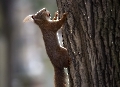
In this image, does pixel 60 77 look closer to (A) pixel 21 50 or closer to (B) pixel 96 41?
(B) pixel 96 41

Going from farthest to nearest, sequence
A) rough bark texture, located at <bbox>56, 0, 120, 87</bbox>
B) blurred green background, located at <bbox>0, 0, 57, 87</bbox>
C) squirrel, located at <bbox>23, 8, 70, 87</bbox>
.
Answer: blurred green background, located at <bbox>0, 0, 57, 87</bbox>, squirrel, located at <bbox>23, 8, 70, 87</bbox>, rough bark texture, located at <bbox>56, 0, 120, 87</bbox>

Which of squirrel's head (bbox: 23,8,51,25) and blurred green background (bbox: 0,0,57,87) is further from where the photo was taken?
blurred green background (bbox: 0,0,57,87)

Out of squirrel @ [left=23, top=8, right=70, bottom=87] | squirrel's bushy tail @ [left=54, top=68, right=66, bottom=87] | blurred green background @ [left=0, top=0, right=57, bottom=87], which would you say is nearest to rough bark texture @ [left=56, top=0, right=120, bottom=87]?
squirrel @ [left=23, top=8, right=70, bottom=87]

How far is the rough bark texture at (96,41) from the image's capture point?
4258mm

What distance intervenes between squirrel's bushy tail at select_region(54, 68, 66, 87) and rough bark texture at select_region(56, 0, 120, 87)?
0.26 m

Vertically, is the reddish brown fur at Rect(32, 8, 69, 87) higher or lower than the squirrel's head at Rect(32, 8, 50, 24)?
lower

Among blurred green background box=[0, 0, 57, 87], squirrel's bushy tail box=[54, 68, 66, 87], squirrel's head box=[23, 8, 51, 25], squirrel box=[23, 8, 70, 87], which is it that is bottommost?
squirrel's bushy tail box=[54, 68, 66, 87]

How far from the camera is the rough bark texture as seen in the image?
426cm

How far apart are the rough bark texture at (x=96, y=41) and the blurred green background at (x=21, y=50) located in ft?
43.7

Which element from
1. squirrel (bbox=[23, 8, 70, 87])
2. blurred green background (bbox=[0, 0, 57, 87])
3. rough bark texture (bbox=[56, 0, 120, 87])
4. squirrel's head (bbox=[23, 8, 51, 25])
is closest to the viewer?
rough bark texture (bbox=[56, 0, 120, 87])

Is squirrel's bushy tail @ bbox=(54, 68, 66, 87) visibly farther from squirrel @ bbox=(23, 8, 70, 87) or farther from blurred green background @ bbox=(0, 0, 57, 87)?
blurred green background @ bbox=(0, 0, 57, 87)

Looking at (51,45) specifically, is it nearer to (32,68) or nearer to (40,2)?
(40,2)

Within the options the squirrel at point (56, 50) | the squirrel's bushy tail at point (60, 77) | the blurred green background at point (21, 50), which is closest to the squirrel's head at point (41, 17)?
the squirrel at point (56, 50)

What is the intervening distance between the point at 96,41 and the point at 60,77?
622 millimetres
